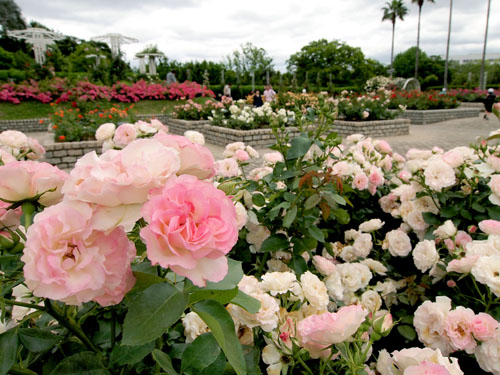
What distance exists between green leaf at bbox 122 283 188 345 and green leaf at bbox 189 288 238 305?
0.11 feet

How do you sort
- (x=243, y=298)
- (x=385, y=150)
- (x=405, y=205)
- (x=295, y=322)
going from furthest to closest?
(x=385, y=150) < (x=405, y=205) < (x=295, y=322) < (x=243, y=298)

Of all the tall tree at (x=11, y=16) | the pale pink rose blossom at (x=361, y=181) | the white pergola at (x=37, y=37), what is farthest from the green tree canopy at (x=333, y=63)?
the pale pink rose blossom at (x=361, y=181)

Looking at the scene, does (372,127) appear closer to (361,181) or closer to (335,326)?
(361,181)

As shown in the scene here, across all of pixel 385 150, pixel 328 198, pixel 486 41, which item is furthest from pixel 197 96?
pixel 486 41

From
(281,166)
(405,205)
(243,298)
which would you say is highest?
(281,166)

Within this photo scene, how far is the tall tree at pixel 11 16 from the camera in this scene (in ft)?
117

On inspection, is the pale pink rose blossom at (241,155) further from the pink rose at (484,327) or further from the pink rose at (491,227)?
the pink rose at (484,327)

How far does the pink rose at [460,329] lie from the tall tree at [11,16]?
44262 mm

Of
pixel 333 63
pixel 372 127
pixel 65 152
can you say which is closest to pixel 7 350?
pixel 65 152

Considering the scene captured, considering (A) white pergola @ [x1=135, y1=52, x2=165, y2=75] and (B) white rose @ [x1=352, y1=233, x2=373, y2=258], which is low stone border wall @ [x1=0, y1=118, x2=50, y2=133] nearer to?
(B) white rose @ [x1=352, y1=233, x2=373, y2=258]

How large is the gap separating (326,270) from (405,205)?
804 millimetres

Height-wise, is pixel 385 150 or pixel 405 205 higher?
pixel 385 150

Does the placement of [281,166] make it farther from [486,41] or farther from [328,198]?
[486,41]

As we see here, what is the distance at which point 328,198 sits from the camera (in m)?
1.31
